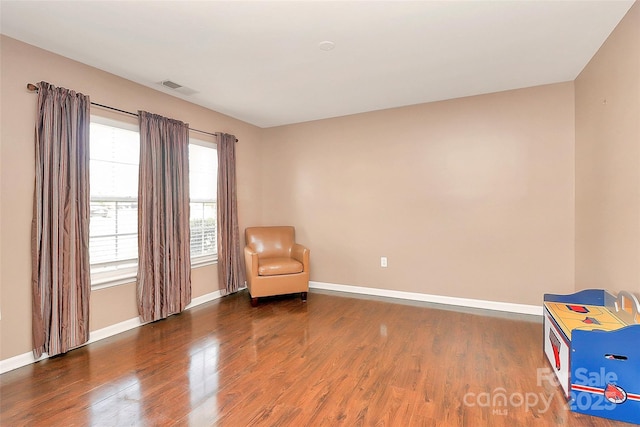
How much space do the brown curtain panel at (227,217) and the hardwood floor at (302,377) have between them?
0.98 metres

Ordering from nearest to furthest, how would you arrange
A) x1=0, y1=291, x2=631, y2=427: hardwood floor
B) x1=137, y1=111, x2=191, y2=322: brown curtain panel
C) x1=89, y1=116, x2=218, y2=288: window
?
x1=0, y1=291, x2=631, y2=427: hardwood floor → x1=89, y1=116, x2=218, y2=288: window → x1=137, y1=111, x2=191, y2=322: brown curtain panel

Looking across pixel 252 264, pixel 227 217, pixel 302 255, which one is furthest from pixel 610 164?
pixel 227 217

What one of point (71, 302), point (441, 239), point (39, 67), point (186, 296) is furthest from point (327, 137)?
point (71, 302)

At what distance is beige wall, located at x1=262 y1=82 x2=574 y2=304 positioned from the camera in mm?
3276

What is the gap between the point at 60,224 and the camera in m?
2.49

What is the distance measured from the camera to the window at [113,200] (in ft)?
9.45

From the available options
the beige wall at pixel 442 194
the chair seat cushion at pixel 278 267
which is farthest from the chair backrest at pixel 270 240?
the chair seat cushion at pixel 278 267

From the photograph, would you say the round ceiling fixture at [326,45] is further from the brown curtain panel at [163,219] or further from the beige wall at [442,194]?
the brown curtain panel at [163,219]

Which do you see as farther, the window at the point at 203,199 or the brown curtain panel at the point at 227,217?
the brown curtain panel at the point at 227,217

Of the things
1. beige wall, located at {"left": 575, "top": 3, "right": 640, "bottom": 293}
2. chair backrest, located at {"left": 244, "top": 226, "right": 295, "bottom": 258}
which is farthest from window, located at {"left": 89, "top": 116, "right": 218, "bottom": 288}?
beige wall, located at {"left": 575, "top": 3, "right": 640, "bottom": 293}

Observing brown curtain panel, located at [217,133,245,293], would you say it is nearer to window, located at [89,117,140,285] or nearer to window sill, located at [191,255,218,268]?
window sill, located at [191,255,218,268]

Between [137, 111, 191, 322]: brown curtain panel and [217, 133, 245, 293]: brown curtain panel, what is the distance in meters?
0.55

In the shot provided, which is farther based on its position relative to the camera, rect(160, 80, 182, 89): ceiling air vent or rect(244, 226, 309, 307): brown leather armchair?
rect(244, 226, 309, 307): brown leather armchair

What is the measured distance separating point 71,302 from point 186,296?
3.82 ft
